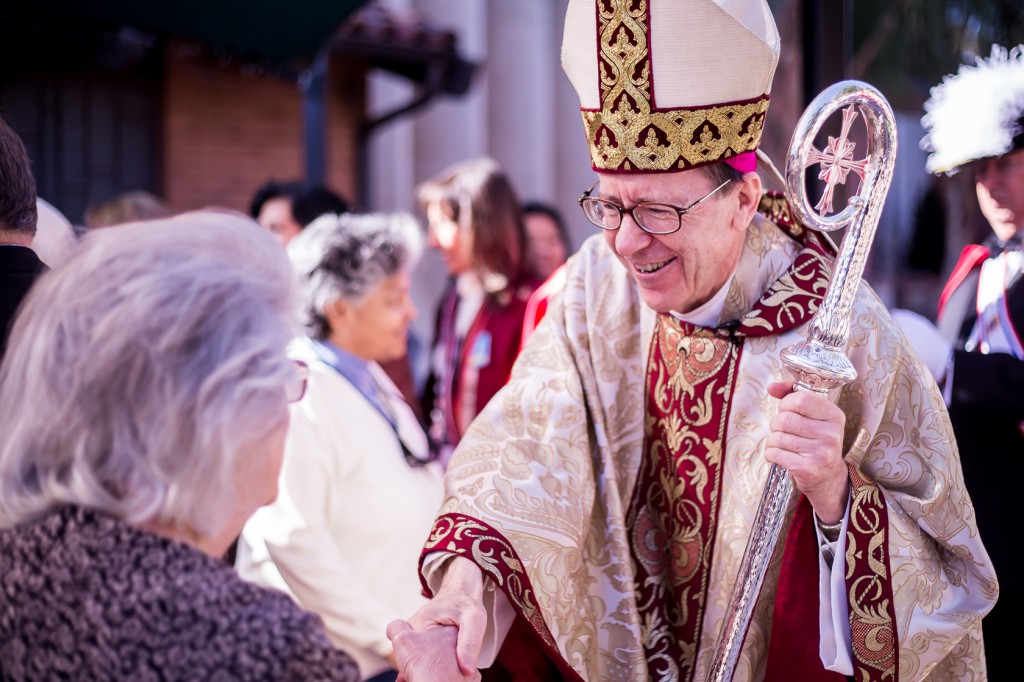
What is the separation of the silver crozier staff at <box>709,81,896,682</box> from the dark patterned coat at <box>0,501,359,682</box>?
89 centimetres

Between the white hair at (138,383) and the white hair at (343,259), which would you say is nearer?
the white hair at (138,383)

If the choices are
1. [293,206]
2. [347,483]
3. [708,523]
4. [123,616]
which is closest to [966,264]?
[708,523]

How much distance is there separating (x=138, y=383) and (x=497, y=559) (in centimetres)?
89

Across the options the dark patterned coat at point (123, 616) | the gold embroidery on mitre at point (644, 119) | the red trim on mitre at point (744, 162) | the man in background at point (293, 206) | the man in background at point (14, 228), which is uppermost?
the gold embroidery on mitre at point (644, 119)

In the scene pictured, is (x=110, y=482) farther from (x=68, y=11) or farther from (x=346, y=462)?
(x=68, y=11)

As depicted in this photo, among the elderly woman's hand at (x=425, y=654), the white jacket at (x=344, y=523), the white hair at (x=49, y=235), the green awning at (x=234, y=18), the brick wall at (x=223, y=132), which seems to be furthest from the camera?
the brick wall at (x=223, y=132)

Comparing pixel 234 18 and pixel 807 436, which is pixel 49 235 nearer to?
pixel 807 436

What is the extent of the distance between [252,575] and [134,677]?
1771 millimetres

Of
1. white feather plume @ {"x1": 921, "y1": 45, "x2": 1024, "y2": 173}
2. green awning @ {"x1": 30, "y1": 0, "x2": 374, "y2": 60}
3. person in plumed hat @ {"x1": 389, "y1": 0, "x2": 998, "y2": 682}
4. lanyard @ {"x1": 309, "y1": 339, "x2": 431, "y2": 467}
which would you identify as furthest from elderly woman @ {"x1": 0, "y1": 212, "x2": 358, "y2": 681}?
green awning @ {"x1": 30, "y1": 0, "x2": 374, "y2": 60}

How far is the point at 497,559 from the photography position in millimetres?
2006

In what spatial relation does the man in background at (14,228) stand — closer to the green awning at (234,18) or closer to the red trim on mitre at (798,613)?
the red trim on mitre at (798,613)

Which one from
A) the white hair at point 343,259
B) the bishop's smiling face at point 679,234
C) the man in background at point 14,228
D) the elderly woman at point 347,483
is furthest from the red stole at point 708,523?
the white hair at point 343,259

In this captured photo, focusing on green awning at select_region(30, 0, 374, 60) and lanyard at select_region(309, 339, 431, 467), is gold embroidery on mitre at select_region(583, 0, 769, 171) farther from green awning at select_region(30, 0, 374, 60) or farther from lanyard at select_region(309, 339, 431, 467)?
green awning at select_region(30, 0, 374, 60)

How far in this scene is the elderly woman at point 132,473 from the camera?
128cm
